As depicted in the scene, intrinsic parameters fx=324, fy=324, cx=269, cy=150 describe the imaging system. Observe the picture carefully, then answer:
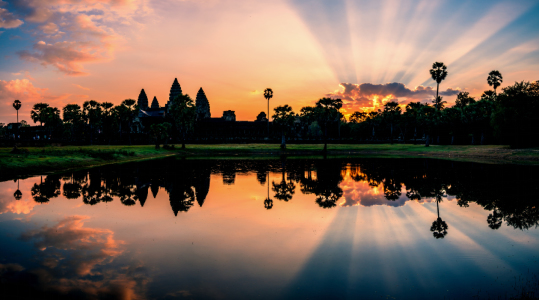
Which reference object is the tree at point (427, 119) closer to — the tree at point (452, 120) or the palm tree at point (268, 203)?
the tree at point (452, 120)

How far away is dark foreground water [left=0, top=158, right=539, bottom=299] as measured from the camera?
256 inches

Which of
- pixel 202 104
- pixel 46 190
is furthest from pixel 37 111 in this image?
pixel 46 190

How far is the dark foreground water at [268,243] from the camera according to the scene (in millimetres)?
6500

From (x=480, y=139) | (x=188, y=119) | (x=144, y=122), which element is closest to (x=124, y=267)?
(x=188, y=119)

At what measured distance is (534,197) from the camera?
50.6 feet

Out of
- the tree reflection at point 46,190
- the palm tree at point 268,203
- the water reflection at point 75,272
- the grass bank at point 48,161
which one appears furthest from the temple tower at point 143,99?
the water reflection at point 75,272

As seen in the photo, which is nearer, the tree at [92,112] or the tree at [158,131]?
the tree at [158,131]

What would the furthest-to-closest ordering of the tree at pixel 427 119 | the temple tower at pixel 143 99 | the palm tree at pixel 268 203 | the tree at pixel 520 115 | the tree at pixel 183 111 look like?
the temple tower at pixel 143 99 < the tree at pixel 427 119 < the tree at pixel 183 111 < the tree at pixel 520 115 < the palm tree at pixel 268 203

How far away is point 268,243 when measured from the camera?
9.12 m

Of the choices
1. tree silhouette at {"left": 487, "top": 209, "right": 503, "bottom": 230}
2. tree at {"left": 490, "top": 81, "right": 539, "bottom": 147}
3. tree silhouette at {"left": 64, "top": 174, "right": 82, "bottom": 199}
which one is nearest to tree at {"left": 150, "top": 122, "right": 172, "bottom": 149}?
tree silhouette at {"left": 64, "top": 174, "right": 82, "bottom": 199}

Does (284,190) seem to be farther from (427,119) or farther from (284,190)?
(427,119)

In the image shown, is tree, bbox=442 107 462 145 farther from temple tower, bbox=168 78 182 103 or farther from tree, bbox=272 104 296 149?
temple tower, bbox=168 78 182 103

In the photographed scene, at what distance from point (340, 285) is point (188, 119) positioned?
59482 mm

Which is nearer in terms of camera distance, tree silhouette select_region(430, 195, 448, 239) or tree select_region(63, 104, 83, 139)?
tree silhouette select_region(430, 195, 448, 239)
